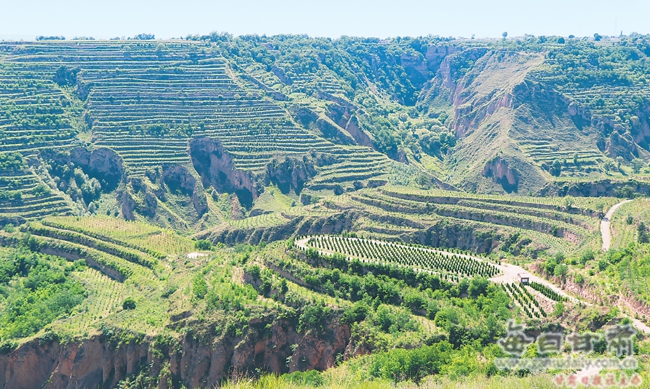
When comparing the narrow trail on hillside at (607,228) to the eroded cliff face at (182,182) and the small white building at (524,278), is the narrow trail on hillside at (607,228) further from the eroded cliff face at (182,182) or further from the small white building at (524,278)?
the eroded cliff face at (182,182)

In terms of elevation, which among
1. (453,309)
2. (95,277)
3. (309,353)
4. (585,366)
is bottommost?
(95,277)

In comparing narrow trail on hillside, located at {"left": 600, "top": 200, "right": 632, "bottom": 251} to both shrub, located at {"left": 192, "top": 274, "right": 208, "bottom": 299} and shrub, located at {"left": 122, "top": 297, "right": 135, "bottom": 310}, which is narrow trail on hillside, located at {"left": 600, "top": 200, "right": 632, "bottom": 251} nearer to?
shrub, located at {"left": 192, "top": 274, "right": 208, "bottom": 299}

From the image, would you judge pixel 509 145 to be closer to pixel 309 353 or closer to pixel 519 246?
pixel 519 246

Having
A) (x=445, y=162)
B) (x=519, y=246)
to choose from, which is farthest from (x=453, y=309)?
(x=445, y=162)

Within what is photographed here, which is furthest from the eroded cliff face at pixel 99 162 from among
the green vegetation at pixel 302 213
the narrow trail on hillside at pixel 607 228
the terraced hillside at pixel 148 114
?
the narrow trail on hillside at pixel 607 228

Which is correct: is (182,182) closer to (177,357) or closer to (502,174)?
(502,174)
